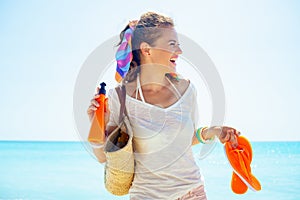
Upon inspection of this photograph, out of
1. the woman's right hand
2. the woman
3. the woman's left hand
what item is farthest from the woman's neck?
the woman's left hand

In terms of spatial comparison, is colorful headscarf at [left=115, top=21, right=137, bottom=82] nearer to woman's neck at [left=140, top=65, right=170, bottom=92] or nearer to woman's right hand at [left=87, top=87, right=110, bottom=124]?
woman's neck at [left=140, top=65, right=170, bottom=92]

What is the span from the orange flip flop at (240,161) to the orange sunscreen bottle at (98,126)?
0.57 m

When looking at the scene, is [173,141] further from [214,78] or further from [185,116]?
[214,78]

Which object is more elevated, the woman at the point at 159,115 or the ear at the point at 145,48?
the ear at the point at 145,48

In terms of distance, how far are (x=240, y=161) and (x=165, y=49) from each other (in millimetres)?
613

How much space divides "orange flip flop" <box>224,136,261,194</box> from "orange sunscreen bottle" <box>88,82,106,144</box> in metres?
0.57

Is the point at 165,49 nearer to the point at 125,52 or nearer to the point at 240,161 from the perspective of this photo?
the point at 125,52

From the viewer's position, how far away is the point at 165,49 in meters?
1.92

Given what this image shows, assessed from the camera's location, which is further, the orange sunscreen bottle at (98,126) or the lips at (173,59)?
the lips at (173,59)

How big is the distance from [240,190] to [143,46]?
0.80 m

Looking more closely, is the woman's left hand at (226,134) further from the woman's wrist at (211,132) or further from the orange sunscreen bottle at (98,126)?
the orange sunscreen bottle at (98,126)

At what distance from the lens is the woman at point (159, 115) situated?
188cm

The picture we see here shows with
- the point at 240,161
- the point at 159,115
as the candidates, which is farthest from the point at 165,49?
the point at 240,161

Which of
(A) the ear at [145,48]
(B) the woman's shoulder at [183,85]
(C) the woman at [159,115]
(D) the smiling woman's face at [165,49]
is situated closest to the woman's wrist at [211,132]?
(C) the woman at [159,115]
